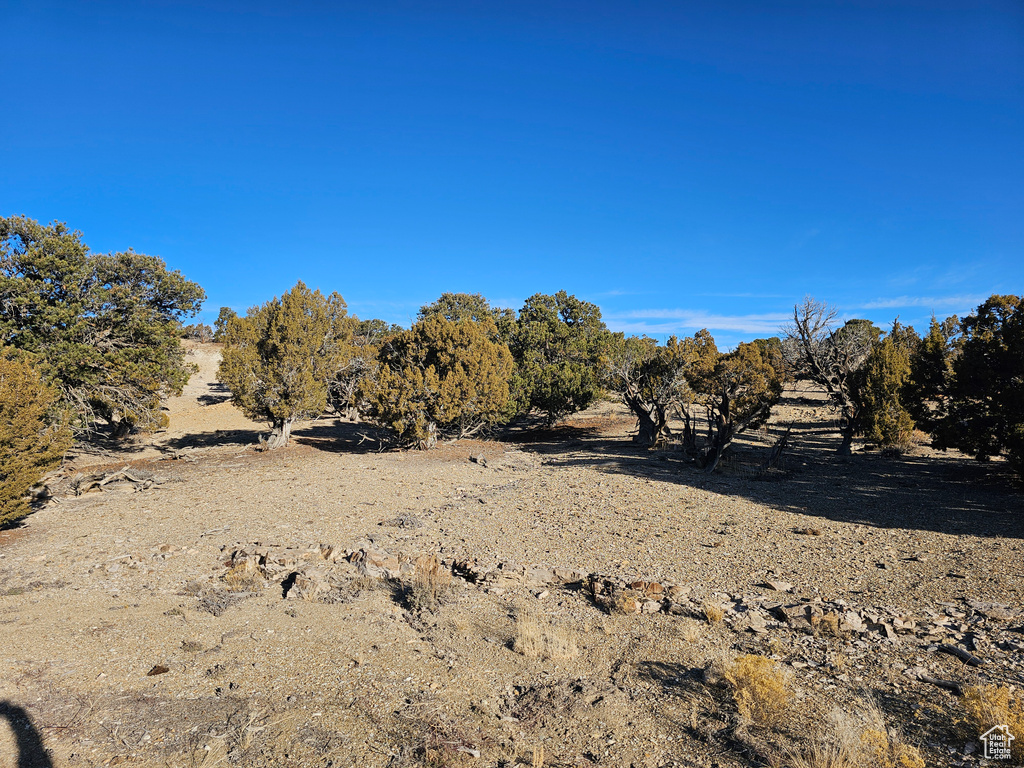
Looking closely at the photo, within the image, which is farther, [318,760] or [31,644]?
[31,644]

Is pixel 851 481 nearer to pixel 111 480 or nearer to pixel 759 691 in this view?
pixel 759 691

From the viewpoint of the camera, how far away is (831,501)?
1445cm

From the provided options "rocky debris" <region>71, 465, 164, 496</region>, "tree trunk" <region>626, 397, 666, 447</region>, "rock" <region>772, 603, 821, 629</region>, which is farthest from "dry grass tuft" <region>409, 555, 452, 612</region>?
"tree trunk" <region>626, 397, 666, 447</region>

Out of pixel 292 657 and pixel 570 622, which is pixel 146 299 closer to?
pixel 292 657

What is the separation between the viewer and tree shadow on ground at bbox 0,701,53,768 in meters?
4.58

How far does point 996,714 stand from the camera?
15.8 feet

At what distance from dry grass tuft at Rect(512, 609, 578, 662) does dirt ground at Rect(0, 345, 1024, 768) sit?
4 centimetres

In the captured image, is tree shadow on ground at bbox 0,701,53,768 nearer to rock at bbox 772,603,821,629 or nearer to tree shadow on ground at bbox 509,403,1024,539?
rock at bbox 772,603,821,629

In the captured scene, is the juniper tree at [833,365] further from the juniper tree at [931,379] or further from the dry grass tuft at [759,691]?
the dry grass tuft at [759,691]

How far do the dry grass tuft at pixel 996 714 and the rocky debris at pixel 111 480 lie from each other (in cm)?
2071

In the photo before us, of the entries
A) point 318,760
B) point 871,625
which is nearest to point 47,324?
point 318,760

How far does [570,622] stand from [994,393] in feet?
50.6

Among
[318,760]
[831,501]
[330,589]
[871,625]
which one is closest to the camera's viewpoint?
[318,760]

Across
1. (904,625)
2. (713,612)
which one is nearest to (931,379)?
(904,625)
